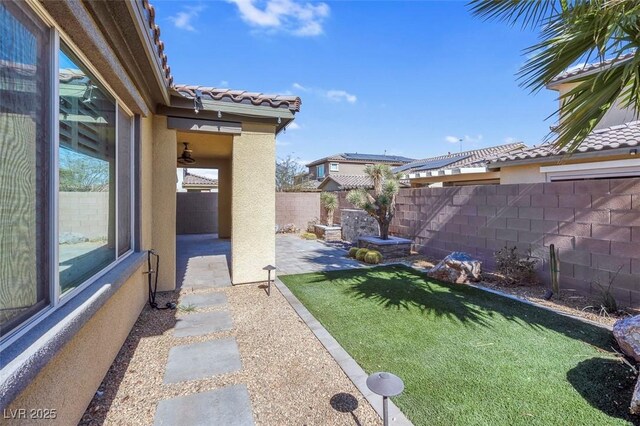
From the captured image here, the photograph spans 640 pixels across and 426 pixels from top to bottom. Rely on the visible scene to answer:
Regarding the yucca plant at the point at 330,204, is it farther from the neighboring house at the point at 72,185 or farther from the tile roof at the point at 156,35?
the tile roof at the point at 156,35

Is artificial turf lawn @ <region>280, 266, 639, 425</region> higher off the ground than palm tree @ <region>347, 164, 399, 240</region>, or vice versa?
palm tree @ <region>347, 164, 399, 240</region>

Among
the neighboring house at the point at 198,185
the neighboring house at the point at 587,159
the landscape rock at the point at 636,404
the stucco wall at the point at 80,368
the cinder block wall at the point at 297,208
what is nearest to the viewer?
the stucco wall at the point at 80,368

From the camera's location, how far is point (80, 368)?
287cm

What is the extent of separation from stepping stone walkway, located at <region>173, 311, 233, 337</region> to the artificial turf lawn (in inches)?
63.4

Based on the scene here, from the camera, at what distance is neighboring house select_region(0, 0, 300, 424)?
1951 millimetres

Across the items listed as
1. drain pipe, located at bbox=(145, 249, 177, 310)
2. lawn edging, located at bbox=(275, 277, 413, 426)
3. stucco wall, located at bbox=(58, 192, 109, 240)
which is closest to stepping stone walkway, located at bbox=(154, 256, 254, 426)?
drain pipe, located at bbox=(145, 249, 177, 310)

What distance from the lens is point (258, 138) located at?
7.39m

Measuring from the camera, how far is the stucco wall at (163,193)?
662cm

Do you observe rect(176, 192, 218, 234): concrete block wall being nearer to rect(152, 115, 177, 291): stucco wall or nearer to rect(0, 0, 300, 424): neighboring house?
rect(152, 115, 177, 291): stucco wall

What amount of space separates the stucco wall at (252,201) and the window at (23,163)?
4.93 m

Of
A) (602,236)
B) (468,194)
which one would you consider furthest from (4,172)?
(468,194)

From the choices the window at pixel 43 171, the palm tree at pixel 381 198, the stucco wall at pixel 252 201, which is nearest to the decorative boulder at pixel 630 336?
the window at pixel 43 171

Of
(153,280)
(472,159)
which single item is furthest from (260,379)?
(472,159)

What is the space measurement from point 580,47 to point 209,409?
6421 millimetres
